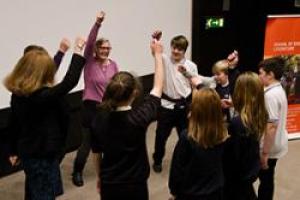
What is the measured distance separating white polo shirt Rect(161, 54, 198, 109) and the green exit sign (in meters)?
2.05

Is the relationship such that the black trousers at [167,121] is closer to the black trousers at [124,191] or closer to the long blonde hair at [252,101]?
the long blonde hair at [252,101]

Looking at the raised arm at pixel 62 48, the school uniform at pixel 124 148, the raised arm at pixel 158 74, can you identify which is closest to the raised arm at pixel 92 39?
the raised arm at pixel 62 48

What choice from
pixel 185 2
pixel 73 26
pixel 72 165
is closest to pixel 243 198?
pixel 72 165

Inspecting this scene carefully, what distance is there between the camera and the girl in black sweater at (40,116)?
2.46m

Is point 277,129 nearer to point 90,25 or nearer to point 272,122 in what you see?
point 272,122

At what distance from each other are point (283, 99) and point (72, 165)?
7.07 ft

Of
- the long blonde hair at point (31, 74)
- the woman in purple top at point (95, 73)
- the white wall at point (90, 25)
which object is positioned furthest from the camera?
the white wall at point (90, 25)

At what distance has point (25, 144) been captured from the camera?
2.56 meters

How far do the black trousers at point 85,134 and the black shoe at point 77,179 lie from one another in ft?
0.11

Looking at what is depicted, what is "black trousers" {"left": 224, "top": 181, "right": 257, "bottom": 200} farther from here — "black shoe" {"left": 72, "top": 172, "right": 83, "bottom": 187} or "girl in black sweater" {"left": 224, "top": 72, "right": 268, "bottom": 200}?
"black shoe" {"left": 72, "top": 172, "right": 83, "bottom": 187}

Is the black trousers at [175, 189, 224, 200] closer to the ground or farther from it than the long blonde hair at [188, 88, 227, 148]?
closer to the ground

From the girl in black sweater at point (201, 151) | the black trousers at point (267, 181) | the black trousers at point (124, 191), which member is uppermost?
the girl in black sweater at point (201, 151)

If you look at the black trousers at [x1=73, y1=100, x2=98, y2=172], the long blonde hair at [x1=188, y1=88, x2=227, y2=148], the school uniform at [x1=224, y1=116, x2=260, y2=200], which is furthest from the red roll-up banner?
the long blonde hair at [x1=188, y1=88, x2=227, y2=148]

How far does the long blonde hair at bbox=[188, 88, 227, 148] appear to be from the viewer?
2262mm
